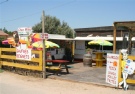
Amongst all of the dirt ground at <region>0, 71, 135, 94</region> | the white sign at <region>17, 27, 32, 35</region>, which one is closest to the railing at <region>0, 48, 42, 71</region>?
the white sign at <region>17, 27, 32, 35</region>

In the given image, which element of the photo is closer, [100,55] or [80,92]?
[80,92]

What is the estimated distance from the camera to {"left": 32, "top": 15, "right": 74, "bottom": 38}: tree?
49.2 m

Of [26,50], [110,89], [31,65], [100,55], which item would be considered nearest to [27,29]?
[26,50]

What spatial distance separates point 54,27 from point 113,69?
41.2 metres

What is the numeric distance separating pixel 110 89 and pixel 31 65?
549 centimetres

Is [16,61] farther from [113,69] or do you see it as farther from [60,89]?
[113,69]

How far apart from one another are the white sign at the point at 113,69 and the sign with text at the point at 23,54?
17.4 feet

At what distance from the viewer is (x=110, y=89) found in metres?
9.44

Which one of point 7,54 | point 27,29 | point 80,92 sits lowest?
point 80,92

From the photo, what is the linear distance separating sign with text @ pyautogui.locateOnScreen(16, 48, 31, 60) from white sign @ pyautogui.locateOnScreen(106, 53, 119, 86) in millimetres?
5292

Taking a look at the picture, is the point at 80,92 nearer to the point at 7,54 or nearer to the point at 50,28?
the point at 7,54

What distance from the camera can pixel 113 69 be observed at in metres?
9.90

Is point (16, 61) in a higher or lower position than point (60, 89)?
higher

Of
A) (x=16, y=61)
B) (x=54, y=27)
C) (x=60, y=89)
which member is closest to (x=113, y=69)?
(x=60, y=89)
